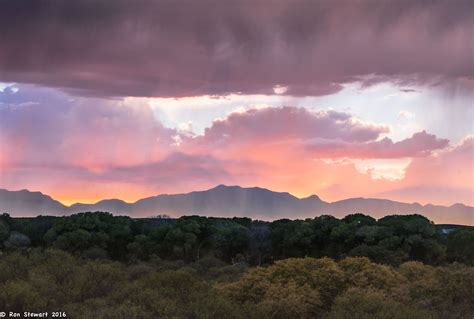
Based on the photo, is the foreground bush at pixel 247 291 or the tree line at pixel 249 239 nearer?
the foreground bush at pixel 247 291

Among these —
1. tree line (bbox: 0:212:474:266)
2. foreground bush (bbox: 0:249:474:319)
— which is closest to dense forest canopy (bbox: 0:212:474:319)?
foreground bush (bbox: 0:249:474:319)

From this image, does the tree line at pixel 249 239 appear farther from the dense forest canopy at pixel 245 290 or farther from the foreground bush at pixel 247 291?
the foreground bush at pixel 247 291

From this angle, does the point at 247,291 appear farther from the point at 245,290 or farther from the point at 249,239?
the point at 249,239

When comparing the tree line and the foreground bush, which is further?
the tree line

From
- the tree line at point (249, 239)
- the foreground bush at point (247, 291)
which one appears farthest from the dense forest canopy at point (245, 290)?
the tree line at point (249, 239)

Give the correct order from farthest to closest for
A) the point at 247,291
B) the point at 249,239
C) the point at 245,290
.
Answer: the point at 249,239 → the point at 245,290 → the point at 247,291

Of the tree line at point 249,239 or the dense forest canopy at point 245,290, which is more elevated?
the tree line at point 249,239

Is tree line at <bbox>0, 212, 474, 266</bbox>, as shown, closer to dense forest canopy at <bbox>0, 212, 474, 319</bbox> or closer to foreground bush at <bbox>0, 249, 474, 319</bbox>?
dense forest canopy at <bbox>0, 212, 474, 319</bbox>

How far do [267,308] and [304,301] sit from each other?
2.25 meters

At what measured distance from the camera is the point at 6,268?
31922 millimetres

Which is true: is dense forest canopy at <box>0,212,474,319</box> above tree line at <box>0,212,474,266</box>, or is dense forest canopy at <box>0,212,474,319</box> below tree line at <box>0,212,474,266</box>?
below

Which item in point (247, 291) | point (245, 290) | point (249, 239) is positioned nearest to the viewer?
point (247, 291)

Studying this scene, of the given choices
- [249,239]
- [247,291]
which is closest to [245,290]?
[247,291]

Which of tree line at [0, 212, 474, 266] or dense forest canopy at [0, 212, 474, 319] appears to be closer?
dense forest canopy at [0, 212, 474, 319]
